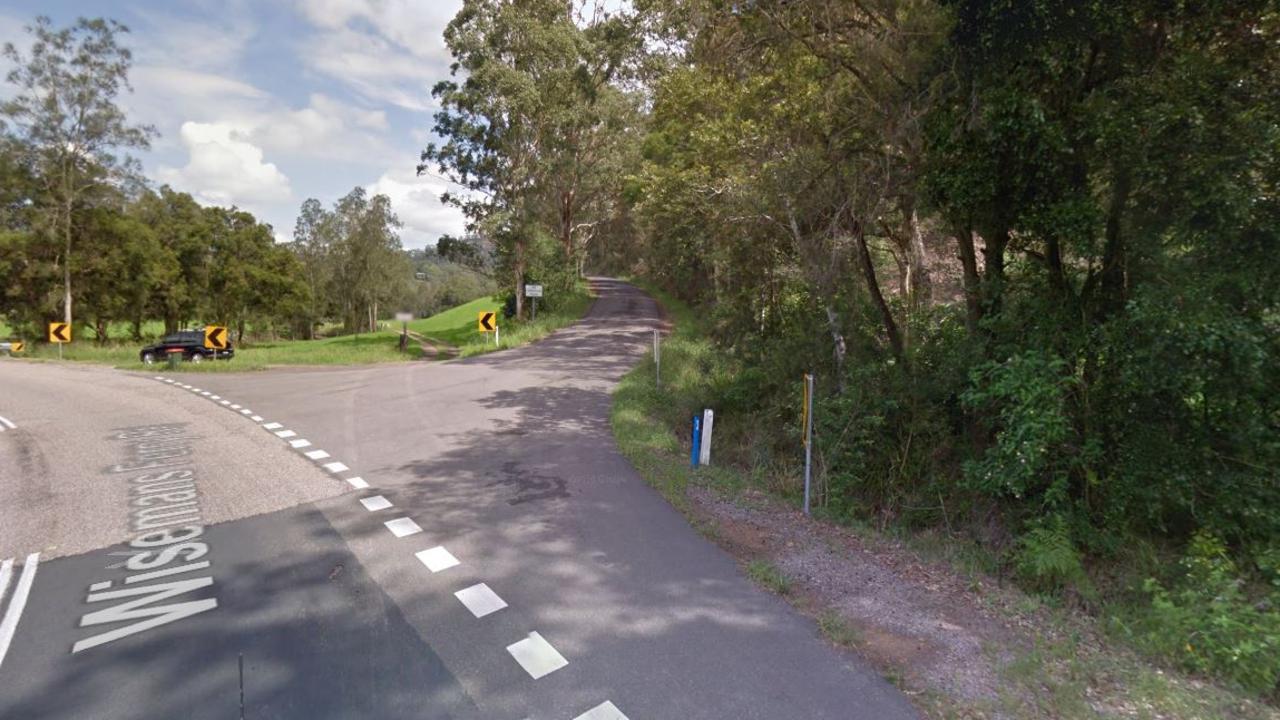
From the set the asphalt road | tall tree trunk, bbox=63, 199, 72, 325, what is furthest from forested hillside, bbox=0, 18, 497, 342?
the asphalt road

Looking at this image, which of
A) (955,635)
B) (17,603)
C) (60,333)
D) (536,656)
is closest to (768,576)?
(955,635)

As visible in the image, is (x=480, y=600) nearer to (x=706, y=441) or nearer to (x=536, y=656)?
(x=536, y=656)

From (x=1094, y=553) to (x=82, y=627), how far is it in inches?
321

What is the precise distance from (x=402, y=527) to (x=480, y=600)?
5.83 ft

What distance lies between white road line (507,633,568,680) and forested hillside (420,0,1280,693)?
390cm

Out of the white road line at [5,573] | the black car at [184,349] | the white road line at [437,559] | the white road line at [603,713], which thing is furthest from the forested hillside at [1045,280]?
the black car at [184,349]

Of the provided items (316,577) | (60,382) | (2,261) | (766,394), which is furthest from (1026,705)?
(2,261)

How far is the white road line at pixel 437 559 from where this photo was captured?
15.7 ft

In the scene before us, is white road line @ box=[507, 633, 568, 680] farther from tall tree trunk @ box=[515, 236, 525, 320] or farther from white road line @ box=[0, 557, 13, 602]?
tall tree trunk @ box=[515, 236, 525, 320]

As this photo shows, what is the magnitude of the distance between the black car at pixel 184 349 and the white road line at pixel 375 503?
2008 cm

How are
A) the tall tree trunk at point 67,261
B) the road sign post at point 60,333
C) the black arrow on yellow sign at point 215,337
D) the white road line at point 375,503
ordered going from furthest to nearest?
the tall tree trunk at point 67,261 → the road sign post at point 60,333 → the black arrow on yellow sign at point 215,337 → the white road line at point 375,503

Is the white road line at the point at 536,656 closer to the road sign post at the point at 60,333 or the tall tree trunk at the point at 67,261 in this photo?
the road sign post at the point at 60,333

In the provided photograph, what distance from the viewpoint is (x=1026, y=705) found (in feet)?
10.6

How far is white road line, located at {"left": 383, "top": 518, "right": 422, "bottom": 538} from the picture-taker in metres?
5.46
